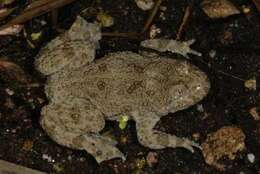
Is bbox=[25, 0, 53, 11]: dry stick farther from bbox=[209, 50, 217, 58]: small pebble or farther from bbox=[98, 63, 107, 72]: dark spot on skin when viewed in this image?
bbox=[209, 50, 217, 58]: small pebble

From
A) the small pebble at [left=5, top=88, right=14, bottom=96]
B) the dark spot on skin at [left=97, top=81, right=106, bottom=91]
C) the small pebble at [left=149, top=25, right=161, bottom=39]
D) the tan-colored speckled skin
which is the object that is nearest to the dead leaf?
the small pebble at [left=5, top=88, right=14, bottom=96]

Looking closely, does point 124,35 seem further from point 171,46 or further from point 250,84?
point 250,84

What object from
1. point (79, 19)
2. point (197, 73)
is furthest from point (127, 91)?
point (79, 19)

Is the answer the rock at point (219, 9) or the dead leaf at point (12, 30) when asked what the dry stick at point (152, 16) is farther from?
the dead leaf at point (12, 30)

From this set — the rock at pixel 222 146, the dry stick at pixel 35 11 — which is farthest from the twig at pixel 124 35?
the rock at pixel 222 146

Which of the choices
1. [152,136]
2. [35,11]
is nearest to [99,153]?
[152,136]

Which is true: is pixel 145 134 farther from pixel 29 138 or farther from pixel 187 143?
pixel 29 138
